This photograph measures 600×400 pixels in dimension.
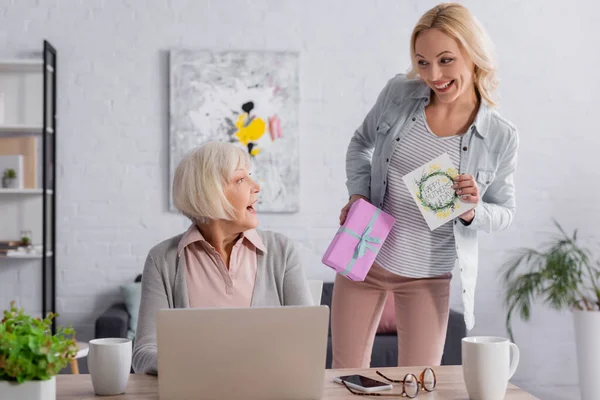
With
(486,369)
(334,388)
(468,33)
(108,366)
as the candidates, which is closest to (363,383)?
(334,388)

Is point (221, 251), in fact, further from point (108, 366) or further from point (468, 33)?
point (468, 33)

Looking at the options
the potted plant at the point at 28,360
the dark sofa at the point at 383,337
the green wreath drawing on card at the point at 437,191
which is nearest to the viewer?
the potted plant at the point at 28,360

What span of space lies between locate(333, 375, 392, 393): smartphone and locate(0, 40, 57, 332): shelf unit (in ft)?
8.99

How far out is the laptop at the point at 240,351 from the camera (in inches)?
49.8

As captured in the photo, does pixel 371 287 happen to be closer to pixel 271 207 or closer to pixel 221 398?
pixel 221 398

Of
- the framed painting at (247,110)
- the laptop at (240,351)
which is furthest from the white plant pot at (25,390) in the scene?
Result: the framed painting at (247,110)

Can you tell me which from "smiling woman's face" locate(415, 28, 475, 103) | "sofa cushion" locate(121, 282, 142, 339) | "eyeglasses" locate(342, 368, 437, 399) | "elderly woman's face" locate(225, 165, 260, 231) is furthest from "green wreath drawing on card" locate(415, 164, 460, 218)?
"sofa cushion" locate(121, 282, 142, 339)

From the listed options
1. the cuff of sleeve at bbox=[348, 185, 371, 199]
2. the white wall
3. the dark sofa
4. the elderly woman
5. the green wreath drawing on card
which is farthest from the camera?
the white wall

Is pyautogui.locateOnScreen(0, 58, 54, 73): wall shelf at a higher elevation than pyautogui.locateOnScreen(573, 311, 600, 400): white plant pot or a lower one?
higher

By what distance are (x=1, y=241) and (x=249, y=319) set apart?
128 inches

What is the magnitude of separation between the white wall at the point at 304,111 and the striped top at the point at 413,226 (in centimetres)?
213

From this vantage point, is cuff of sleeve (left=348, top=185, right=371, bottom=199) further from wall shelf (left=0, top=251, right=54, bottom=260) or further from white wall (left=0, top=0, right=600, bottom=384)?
wall shelf (left=0, top=251, right=54, bottom=260)

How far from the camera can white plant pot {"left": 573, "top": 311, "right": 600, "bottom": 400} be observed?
3.72 meters

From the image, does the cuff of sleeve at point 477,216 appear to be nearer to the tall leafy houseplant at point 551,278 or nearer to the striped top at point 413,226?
the striped top at point 413,226
